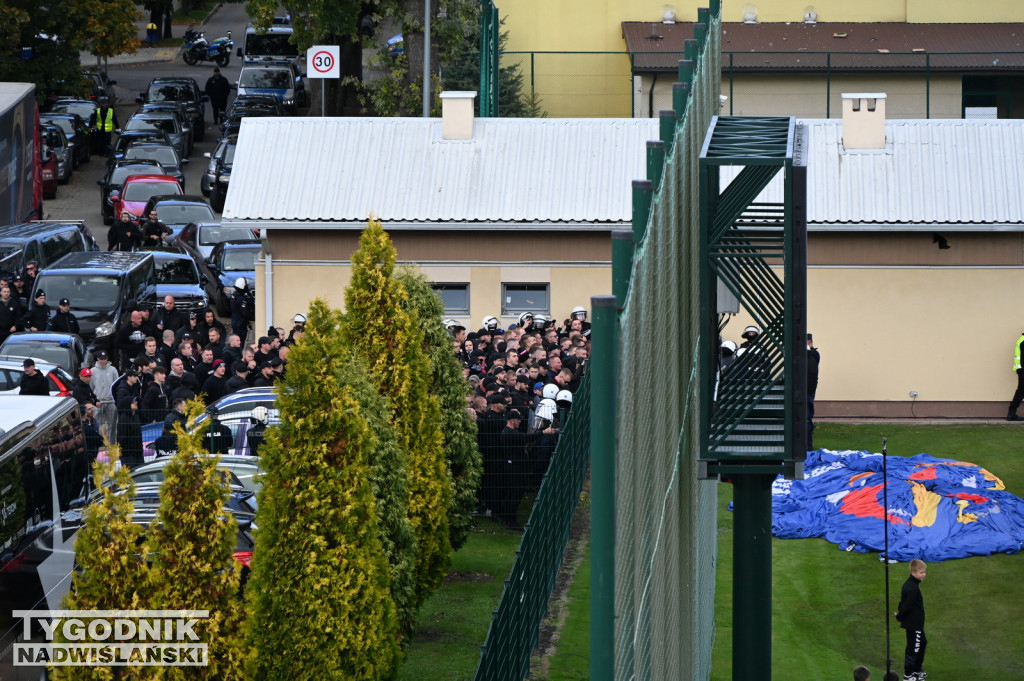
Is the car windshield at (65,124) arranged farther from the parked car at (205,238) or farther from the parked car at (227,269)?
the parked car at (227,269)

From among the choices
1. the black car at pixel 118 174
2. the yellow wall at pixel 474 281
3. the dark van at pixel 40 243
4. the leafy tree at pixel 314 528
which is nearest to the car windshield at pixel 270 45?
the black car at pixel 118 174

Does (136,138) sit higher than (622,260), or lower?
higher

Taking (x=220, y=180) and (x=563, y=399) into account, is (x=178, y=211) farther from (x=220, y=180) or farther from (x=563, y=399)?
(x=563, y=399)

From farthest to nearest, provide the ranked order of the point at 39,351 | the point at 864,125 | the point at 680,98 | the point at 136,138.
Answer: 1. the point at 136,138
2. the point at 864,125
3. the point at 39,351
4. the point at 680,98

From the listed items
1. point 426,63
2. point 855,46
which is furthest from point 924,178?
point 855,46

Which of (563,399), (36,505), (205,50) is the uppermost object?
(205,50)

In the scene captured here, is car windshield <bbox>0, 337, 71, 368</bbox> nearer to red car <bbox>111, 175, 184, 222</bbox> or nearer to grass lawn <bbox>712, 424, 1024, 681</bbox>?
grass lawn <bbox>712, 424, 1024, 681</bbox>

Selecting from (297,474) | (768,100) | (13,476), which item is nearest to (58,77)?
(768,100)

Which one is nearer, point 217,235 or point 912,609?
point 912,609

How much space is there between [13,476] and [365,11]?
30.5m

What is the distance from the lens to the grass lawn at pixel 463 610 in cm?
1375

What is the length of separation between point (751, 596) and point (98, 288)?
857 inches

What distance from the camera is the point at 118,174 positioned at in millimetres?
40219

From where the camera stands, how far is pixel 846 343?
82.7ft
